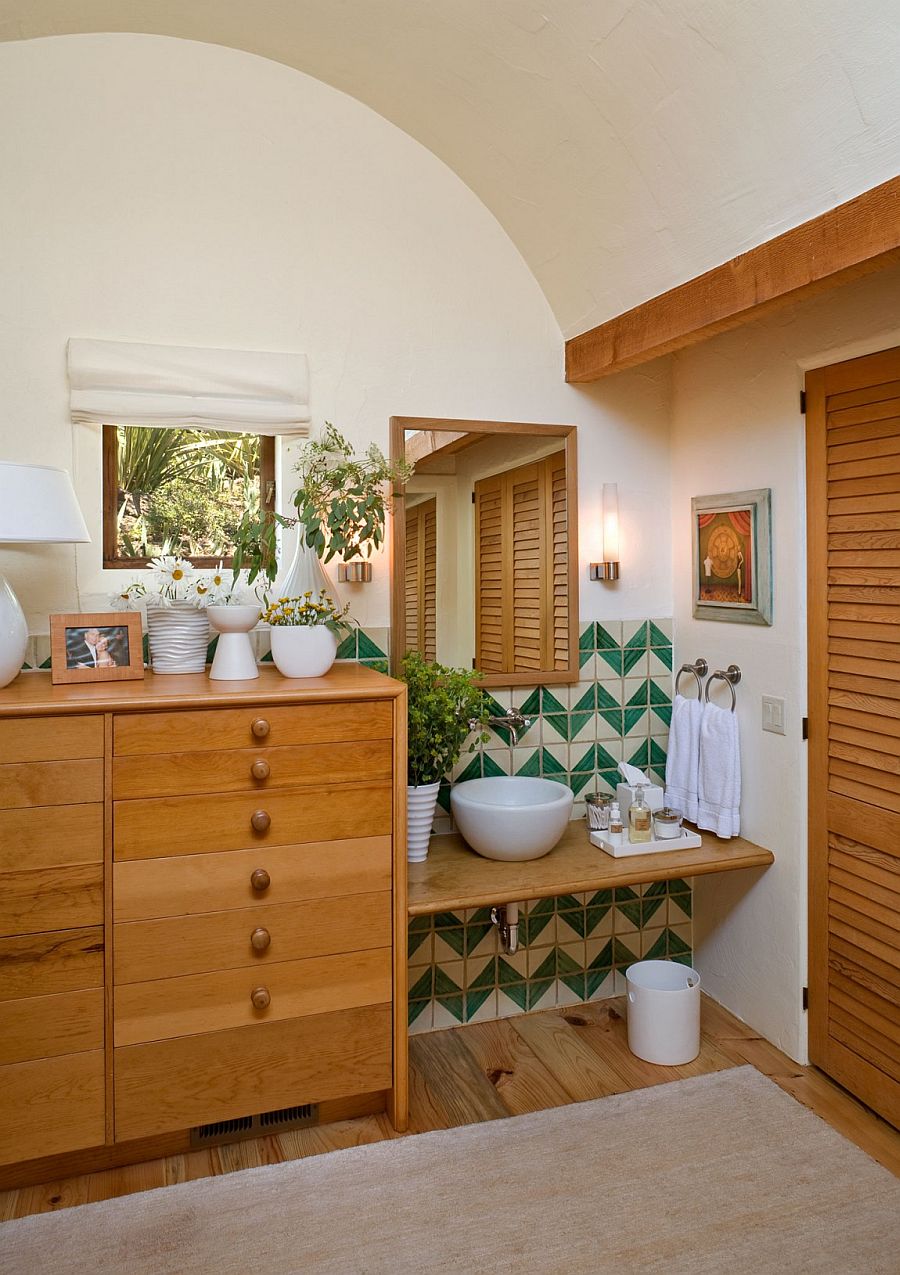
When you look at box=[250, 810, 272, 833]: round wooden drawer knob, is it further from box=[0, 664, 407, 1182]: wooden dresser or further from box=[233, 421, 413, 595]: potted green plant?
box=[233, 421, 413, 595]: potted green plant

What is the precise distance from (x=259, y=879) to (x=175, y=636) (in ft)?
2.30

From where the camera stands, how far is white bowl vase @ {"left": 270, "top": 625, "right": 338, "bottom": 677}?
7.69 ft

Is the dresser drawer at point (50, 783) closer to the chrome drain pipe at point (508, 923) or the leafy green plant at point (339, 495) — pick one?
the leafy green plant at point (339, 495)

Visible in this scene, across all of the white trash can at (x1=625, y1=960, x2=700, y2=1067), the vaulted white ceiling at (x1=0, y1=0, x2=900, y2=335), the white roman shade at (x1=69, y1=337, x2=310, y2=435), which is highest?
the vaulted white ceiling at (x1=0, y1=0, x2=900, y2=335)

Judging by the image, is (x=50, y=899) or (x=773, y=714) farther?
(x=773, y=714)

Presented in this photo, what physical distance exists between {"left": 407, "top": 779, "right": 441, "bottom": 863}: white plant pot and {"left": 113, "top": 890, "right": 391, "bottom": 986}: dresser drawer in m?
0.33

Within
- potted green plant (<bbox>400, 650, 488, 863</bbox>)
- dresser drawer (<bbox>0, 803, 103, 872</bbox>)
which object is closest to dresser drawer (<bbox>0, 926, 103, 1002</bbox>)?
dresser drawer (<bbox>0, 803, 103, 872</bbox>)

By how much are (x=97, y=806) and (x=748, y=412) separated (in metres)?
2.18

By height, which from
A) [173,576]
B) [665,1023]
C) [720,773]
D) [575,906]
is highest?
[173,576]

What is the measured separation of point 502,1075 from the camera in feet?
8.56

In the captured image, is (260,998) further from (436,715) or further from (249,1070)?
(436,715)

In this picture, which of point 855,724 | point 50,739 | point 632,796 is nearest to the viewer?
point 50,739

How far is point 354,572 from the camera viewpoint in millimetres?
2703

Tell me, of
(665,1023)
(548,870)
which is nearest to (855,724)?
(548,870)
